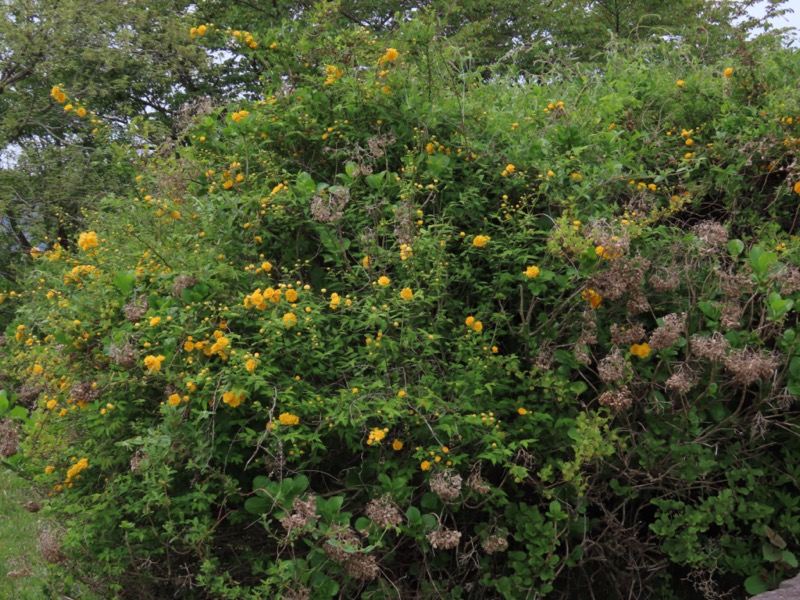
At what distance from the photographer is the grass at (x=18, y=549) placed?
3.77m

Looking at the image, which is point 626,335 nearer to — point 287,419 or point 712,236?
point 712,236

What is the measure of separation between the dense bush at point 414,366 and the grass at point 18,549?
2.87 feet

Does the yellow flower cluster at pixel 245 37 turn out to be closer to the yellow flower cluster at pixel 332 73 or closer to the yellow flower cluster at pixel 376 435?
the yellow flower cluster at pixel 332 73

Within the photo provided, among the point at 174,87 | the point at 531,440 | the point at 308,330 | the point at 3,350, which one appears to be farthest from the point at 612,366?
the point at 174,87

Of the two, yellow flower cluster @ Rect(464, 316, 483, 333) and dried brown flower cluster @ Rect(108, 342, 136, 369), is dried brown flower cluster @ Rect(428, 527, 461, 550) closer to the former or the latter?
yellow flower cluster @ Rect(464, 316, 483, 333)

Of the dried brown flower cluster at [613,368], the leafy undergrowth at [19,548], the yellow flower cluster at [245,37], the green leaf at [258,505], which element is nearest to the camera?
the green leaf at [258,505]

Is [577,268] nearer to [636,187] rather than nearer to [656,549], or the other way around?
[636,187]

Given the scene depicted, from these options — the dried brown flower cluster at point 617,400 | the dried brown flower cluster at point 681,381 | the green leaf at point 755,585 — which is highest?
the dried brown flower cluster at point 681,381

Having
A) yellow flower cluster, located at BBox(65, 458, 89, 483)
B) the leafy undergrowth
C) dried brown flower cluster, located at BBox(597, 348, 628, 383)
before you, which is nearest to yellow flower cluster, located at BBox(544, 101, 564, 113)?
dried brown flower cluster, located at BBox(597, 348, 628, 383)

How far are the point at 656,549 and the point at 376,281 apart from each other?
162 cm

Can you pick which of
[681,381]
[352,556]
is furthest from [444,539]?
[681,381]

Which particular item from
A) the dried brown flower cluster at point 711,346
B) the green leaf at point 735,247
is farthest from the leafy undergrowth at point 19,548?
the green leaf at point 735,247

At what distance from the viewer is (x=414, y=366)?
2908 millimetres

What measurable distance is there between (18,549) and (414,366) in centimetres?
324
